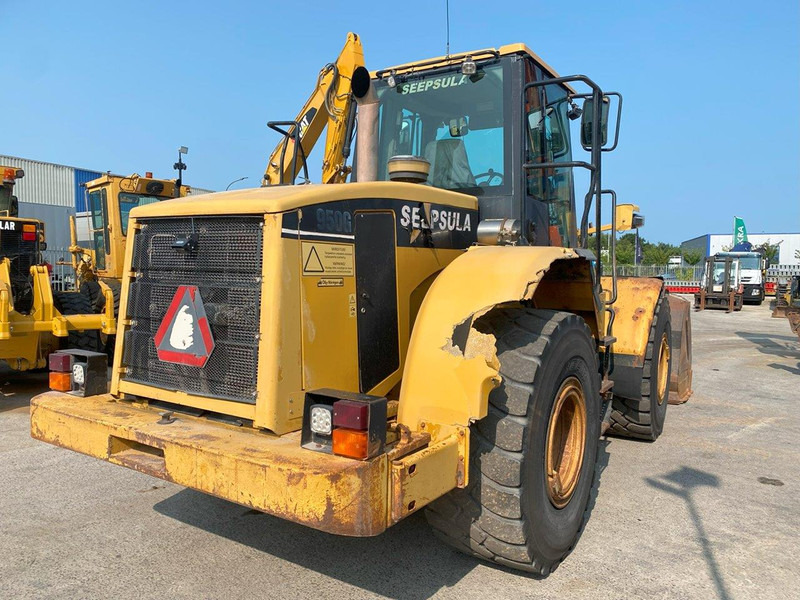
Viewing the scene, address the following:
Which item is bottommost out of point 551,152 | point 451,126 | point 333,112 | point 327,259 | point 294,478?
point 294,478

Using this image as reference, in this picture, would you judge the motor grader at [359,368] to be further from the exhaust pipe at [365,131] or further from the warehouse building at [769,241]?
the warehouse building at [769,241]

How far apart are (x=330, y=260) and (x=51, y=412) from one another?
1.67 m

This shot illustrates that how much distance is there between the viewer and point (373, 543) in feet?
11.7

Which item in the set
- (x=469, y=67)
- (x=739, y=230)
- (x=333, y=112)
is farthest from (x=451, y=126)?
(x=739, y=230)

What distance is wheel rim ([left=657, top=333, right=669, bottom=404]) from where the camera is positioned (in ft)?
20.0

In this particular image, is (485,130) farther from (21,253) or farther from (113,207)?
(113,207)

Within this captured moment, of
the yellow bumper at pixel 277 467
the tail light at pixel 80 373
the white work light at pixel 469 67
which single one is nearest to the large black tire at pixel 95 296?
the tail light at pixel 80 373

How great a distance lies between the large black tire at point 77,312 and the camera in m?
8.44

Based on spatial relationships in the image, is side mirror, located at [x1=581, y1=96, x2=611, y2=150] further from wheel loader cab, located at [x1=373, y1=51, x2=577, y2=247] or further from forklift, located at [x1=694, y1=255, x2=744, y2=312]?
forklift, located at [x1=694, y1=255, x2=744, y2=312]

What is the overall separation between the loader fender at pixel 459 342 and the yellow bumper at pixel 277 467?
15cm

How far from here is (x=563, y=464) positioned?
3635 mm

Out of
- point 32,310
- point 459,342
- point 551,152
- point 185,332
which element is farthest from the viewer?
point 32,310

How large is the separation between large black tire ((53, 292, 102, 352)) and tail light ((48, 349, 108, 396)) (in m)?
5.14

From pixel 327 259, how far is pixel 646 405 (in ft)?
12.3
